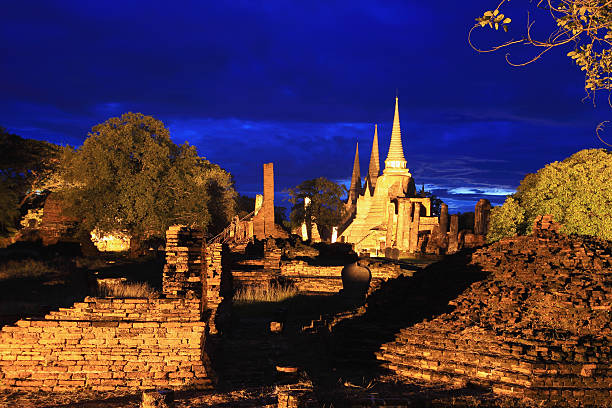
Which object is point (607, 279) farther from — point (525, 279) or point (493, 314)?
point (493, 314)

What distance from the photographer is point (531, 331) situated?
35.0 ft

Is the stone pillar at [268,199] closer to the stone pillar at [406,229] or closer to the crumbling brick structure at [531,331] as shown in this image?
the stone pillar at [406,229]

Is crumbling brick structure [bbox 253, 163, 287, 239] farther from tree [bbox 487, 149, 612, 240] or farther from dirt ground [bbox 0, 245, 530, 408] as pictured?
dirt ground [bbox 0, 245, 530, 408]

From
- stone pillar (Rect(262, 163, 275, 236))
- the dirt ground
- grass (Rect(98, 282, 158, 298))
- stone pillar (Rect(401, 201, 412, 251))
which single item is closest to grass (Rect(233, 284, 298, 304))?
the dirt ground

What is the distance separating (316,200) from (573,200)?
40.2 meters

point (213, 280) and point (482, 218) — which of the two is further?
point (482, 218)

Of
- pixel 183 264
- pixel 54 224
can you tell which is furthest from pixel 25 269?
pixel 183 264

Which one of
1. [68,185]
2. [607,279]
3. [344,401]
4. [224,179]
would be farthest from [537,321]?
[224,179]

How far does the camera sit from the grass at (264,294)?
1834 cm

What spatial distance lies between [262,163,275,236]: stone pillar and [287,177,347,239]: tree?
72.7 feet

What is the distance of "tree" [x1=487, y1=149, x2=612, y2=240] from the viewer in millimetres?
26531

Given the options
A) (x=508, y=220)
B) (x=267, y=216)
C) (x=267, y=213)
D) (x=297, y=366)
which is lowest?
(x=297, y=366)

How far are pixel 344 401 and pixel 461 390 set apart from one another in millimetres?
2432

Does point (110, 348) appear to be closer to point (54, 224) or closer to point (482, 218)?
point (54, 224)
